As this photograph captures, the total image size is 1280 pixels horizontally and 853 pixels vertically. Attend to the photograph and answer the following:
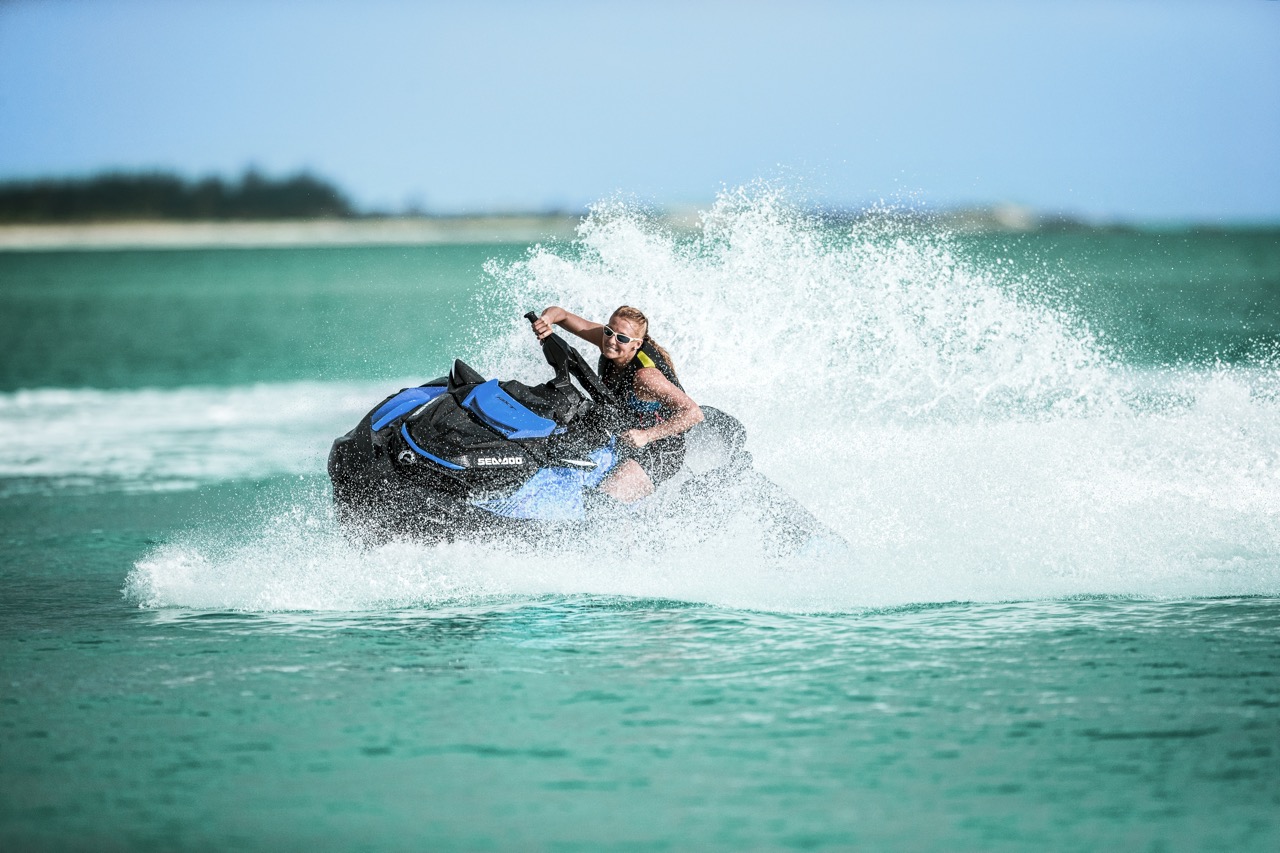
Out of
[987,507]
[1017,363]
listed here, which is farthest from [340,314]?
[987,507]

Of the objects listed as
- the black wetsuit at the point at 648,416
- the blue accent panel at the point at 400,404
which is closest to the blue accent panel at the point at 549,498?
the black wetsuit at the point at 648,416

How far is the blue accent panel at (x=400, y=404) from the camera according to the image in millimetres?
6297

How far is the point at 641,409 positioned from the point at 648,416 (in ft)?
0.15

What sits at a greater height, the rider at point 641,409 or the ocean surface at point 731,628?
the rider at point 641,409

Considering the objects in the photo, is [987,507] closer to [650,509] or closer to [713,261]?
[650,509]

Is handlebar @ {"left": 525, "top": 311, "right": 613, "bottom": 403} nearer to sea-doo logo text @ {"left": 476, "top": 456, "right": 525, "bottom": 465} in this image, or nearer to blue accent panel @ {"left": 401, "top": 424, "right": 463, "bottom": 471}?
sea-doo logo text @ {"left": 476, "top": 456, "right": 525, "bottom": 465}

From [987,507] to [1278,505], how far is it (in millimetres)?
1447

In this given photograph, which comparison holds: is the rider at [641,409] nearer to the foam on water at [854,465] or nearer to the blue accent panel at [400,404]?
the foam on water at [854,465]

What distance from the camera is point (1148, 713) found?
4656 mm

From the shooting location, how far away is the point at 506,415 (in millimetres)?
6113

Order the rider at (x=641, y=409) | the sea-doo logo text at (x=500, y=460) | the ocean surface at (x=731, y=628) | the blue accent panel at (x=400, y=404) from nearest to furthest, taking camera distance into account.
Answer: the ocean surface at (x=731, y=628), the sea-doo logo text at (x=500, y=460), the rider at (x=641, y=409), the blue accent panel at (x=400, y=404)

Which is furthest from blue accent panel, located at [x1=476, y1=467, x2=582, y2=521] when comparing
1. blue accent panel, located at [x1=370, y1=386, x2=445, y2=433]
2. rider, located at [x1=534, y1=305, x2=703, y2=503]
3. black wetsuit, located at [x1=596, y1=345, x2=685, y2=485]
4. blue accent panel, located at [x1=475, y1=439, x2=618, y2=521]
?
blue accent panel, located at [x1=370, y1=386, x2=445, y2=433]

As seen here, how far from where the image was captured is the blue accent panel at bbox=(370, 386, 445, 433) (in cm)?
630

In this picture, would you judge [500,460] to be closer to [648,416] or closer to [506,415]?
[506,415]
